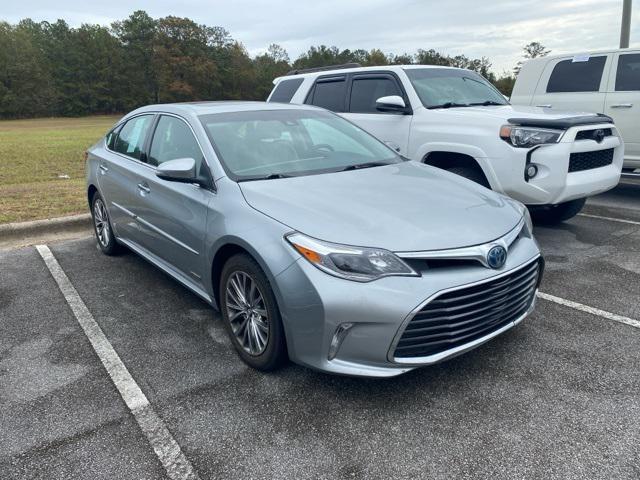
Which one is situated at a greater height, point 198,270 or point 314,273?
point 314,273

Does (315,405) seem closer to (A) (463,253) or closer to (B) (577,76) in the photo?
(A) (463,253)

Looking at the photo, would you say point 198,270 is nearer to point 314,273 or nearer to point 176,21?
point 314,273

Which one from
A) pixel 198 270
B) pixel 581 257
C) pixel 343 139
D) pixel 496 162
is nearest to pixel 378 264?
pixel 198 270

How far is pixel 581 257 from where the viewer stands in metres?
5.12

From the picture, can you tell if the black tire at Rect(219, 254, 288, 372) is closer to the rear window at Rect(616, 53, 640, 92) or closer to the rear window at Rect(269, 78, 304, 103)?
the rear window at Rect(269, 78, 304, 103)

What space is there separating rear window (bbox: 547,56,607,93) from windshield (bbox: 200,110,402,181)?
5.08 m

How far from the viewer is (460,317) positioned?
268cm

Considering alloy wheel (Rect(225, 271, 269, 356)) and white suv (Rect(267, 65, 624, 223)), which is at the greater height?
white suv (Rect(267, 65, 624, 223))

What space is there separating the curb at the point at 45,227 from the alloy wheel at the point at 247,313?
4188mm

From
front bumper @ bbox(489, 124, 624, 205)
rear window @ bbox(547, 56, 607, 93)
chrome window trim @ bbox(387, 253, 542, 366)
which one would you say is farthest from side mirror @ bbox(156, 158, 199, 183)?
rear window @ bbox(547, 56, 607, 93)

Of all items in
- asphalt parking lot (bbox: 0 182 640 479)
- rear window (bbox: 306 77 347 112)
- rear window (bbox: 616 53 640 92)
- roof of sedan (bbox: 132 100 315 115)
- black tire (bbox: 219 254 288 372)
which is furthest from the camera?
rear window (bbox: 616 53 640 92)

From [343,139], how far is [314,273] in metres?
Answer: 1.90

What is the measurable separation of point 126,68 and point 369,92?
76.3m

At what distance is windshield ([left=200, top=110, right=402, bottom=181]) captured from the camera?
3.58 metres
